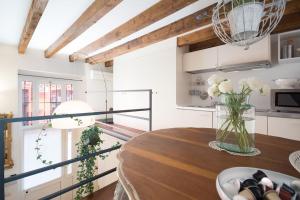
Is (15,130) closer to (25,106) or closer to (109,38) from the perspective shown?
(25,106)

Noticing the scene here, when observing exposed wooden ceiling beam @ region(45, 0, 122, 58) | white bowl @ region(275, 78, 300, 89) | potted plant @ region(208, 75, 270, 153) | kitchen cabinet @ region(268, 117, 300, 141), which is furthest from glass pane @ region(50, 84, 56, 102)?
white bowl @ region(275, 78, 300, 89)

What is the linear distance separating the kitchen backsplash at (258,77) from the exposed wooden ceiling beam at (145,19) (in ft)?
5.08

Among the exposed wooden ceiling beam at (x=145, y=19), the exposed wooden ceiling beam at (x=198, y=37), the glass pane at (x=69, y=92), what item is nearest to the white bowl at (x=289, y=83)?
the exposed wooden ceiling beam at (x=198, y=37)

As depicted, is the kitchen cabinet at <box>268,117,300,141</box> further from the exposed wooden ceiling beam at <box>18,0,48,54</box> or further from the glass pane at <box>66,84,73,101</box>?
the glass pane at <box>66,84,73,101</box>

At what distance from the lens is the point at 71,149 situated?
13.5ft

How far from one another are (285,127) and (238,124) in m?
1.48

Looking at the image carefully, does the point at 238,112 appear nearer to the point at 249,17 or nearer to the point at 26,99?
the point at 249,17

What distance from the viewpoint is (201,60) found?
2.91 meters

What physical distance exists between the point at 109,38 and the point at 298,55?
8.89 ft

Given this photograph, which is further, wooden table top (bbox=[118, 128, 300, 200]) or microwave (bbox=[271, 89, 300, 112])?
microwave (bbox=[271, 89, 300, 112])

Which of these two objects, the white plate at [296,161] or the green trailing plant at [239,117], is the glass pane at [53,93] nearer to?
the green trailing plant at [239,117]

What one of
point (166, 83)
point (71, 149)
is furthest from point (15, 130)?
point (166, 83)

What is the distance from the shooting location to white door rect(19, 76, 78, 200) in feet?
11.7

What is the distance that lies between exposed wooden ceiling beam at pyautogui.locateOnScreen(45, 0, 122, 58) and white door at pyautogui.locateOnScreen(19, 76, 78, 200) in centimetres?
139
